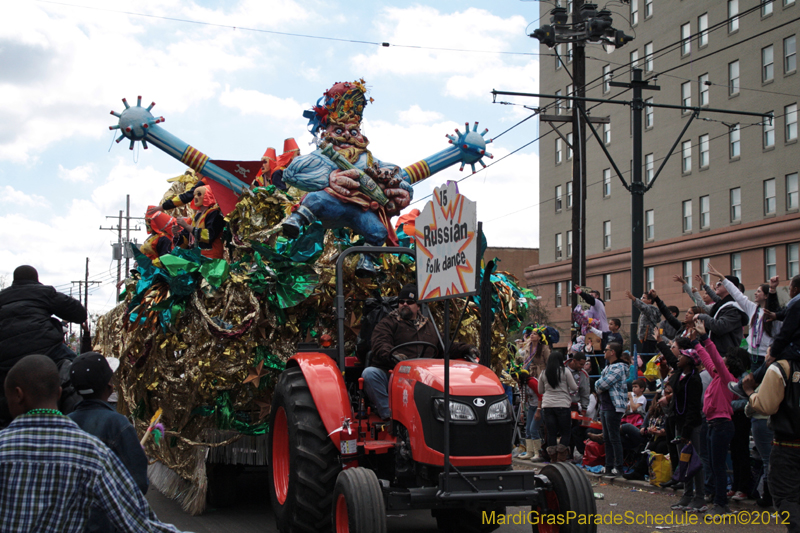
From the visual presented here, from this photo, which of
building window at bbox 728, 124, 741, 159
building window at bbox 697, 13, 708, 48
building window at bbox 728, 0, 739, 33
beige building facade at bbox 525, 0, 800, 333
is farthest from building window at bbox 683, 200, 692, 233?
building window at bbox 728, 0, 739, 33

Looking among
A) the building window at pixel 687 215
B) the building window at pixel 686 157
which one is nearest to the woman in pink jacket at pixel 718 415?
the building window at pixel 687 215

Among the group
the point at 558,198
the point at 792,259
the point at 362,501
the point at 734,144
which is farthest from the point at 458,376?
the point at 558,198

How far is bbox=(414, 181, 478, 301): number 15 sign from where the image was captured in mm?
4836

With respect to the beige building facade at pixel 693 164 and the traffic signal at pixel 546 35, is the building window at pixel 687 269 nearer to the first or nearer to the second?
the beige building facade at pixel 693 164

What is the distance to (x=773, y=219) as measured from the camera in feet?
95.0

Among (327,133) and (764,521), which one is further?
(327,133)

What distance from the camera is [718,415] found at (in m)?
7.77

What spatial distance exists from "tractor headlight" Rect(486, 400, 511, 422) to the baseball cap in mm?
2532

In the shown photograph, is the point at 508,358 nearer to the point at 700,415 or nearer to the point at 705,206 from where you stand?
the point at 700,415

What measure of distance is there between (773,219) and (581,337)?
18800 mm

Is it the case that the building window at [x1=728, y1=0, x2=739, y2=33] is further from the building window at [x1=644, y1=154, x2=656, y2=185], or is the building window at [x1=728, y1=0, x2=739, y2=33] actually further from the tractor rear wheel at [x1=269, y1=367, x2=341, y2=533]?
the tractor rear wheel at [x1=269, y1=367, x2=341, y2=533]

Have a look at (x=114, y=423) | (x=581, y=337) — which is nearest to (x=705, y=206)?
(x=581, y=337)

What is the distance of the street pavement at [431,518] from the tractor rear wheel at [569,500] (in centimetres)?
178

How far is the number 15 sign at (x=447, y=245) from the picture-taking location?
4836mm
